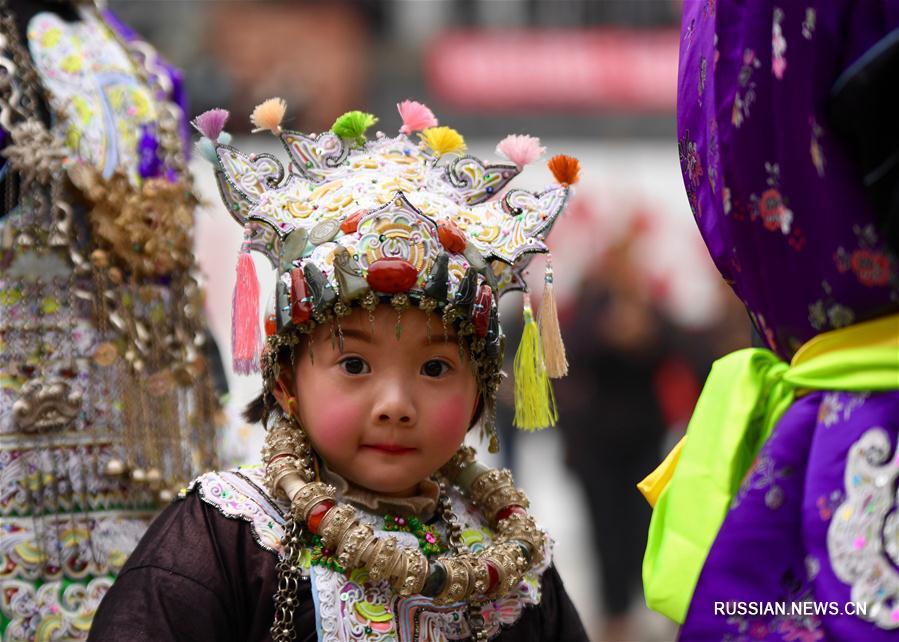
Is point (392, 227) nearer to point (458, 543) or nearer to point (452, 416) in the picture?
point (452, 416)

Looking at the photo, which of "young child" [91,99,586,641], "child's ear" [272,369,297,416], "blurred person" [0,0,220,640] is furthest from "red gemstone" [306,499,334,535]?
"blurred person" [0,0,220,640]

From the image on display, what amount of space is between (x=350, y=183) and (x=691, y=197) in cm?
71

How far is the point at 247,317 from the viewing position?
8.77 feet

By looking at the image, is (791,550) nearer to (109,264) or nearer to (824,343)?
(824,343)

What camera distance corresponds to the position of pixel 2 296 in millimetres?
3109

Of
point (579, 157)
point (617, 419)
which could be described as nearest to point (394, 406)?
point (617, 419)

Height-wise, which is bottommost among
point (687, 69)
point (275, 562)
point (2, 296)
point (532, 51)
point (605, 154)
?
point (275, 562)

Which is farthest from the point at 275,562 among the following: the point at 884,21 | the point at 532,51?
the point at 532,51

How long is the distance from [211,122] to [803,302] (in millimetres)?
1222

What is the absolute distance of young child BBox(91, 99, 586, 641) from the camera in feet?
8.08

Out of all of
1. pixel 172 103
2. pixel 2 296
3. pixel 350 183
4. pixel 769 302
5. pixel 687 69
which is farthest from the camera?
pixel 172 103

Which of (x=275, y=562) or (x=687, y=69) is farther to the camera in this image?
(x=275, y=562)

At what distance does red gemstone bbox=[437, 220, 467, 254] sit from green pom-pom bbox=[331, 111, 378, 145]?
286mm

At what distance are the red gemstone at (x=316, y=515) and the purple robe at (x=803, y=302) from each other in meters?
0.75
